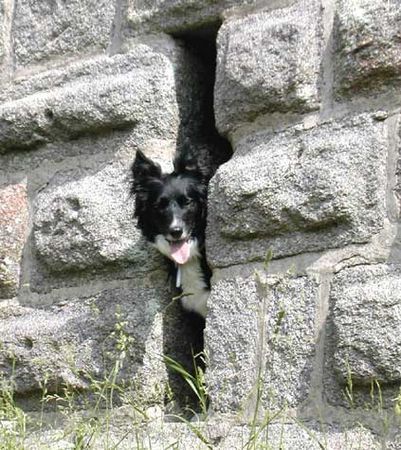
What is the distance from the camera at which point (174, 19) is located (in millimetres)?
4004

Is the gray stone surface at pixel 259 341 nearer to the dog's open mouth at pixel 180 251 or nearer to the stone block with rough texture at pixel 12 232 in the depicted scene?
the dog's open mouth at pixel 180 251

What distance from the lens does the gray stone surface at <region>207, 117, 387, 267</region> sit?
327cm

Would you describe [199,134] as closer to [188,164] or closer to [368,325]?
[188,164]

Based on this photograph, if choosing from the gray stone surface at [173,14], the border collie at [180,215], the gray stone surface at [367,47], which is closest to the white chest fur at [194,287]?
the border collie at [180,215]

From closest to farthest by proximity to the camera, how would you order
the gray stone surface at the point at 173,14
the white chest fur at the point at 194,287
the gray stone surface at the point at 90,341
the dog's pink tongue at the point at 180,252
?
the gray stone surface at the point at 90,341
the gray stone surface at the point at 173,14
the dog's pink tongue at the point at 180,252
the white chest fur at the point at 194,287

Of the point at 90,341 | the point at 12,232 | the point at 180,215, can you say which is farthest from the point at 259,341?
the point at 12,232

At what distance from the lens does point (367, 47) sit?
337cm

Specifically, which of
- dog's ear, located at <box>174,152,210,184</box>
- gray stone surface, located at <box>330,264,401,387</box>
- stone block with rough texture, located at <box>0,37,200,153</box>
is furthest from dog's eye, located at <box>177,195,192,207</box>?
gray stone surface, located at <box>330,264,401,387</box>

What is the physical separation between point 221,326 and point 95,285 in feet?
2.24

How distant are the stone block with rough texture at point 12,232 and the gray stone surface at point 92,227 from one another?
12cm

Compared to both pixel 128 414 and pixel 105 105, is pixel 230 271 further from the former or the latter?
pixel 105 105

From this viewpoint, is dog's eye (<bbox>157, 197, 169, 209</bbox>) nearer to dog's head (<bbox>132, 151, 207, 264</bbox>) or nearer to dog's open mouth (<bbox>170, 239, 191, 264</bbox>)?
dog's head (<bbox>132, 151, 207, 264</bbox>)

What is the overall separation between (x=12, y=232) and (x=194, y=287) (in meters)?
0.77

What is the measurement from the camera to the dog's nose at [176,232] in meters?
4.14
